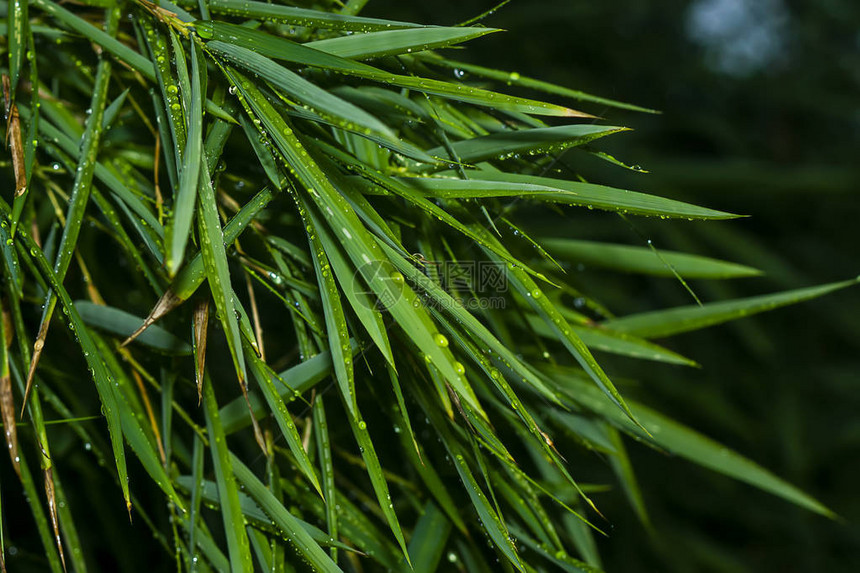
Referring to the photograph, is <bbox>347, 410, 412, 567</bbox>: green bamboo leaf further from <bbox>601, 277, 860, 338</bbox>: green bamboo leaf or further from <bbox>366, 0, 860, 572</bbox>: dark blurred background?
<bbox>366, 0, 860, 572</bbox>: dark blurred background

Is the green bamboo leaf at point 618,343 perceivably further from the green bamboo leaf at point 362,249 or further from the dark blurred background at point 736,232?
the dark blurred background at point 736,232

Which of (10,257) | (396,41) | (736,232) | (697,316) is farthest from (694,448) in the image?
(736,232)

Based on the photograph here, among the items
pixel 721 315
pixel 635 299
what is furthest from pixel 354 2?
pixel 635 299

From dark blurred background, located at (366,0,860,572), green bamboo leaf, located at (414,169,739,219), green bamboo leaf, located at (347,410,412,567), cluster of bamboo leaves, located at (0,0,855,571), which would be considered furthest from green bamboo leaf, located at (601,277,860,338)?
dark blurred background, located at (366,0,860,572)

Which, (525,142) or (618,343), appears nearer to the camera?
(525,142)

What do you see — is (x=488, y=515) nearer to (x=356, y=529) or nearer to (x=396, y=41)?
(x=356, y=529)
